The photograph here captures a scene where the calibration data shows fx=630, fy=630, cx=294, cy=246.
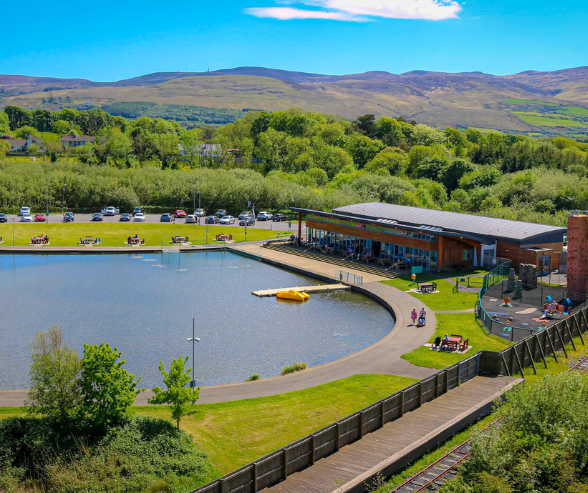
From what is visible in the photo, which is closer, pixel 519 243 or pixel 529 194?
pixel 519 243

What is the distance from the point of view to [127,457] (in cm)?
2067

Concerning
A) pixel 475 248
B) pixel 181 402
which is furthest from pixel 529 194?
pixel 181 402

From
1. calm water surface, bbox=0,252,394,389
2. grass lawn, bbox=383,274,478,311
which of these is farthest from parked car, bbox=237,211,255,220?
A: grass lawn, bbox=383,274,478,311

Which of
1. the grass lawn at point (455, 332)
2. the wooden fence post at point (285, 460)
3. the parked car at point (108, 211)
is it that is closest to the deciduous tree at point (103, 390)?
the wooden fence post at point (285, 460)

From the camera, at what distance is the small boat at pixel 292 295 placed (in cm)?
4812

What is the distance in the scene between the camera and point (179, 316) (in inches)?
1658

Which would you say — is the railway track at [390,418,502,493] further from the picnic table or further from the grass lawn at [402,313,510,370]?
the picnic table

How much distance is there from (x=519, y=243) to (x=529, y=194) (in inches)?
1675

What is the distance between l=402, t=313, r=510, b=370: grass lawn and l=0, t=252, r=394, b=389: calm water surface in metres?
3.84

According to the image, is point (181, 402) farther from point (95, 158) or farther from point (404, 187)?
point (95, 158)

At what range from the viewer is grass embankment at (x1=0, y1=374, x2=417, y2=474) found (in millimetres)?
22609

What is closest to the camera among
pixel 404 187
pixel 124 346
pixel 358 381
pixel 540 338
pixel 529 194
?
pixel 358 381

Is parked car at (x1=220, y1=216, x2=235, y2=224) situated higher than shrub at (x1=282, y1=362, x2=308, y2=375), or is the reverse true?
parked car at (x1=220, y1=216, x2=235, y2=224)

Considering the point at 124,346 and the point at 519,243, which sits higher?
the point at 519,243
